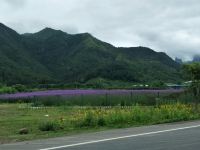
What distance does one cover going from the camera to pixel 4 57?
386 feet

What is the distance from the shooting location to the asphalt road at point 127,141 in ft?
43.2

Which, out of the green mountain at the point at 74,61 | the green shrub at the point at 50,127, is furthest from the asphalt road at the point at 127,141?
the green mountain at the point at 74,61

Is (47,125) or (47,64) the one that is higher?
(47,64)

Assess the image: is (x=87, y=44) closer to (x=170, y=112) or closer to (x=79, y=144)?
(x=170, y=112)

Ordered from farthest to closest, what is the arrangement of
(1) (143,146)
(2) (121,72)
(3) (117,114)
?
(2) (121,72)
(3) (117,114)
(1) (143,146)

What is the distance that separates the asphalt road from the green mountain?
3408 inches

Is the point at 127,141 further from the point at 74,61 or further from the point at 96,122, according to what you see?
the point at 74,61

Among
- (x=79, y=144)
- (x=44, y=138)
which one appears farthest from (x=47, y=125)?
(x=79, y=144)

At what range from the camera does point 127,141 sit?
566 inches

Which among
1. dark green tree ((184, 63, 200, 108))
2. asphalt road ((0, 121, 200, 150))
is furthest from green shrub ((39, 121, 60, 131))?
dark green tree ((184, 63, 200, 108))

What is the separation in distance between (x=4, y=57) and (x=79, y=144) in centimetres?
10592

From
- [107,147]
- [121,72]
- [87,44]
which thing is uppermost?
[87,44]

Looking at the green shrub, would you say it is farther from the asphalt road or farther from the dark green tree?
the dark green tree

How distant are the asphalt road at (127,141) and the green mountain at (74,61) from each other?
86.6 metres
